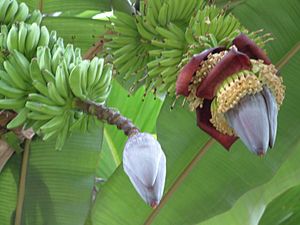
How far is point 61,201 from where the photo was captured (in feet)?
4.54

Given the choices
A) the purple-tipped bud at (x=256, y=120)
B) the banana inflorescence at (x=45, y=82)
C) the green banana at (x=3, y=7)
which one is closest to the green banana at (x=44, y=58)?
the banana inflorescence at (x=45, y=82)

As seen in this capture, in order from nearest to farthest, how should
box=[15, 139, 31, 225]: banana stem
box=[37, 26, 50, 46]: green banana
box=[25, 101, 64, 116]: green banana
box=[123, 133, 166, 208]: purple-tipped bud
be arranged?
box=[123, 133, 166, 208]: purple-tipped bud, box=[25, 101, 64, 116]: green banana, box=[37, 26, 50, 46]: green banana, box=[15, 139, 31, 225]: banana stem

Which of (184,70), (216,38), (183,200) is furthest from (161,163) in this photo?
(183,200)

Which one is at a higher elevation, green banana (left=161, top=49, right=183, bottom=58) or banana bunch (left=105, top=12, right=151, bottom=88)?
green banana (left=161, top=49, right=183, bottom=58)

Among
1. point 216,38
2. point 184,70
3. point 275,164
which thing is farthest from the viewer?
point 275,164

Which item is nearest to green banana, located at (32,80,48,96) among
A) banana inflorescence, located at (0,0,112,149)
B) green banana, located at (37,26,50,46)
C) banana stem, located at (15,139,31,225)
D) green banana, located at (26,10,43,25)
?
banana inflorescence, located at (0,0,112,149)

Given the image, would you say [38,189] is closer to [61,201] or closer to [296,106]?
[61,201]

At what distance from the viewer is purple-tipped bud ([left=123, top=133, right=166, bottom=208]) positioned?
0.77 metres

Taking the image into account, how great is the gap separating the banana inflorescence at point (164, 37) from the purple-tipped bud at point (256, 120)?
0.52ft

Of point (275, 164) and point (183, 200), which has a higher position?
point (275, 164)

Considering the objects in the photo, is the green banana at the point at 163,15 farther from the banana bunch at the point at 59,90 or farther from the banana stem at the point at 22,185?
the banana stem at the point at 22,185

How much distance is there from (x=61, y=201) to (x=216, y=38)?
1.87 feet

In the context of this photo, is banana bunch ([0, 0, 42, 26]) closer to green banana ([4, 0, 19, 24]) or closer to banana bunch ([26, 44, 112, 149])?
green banana ([4, 0, 19, 24])

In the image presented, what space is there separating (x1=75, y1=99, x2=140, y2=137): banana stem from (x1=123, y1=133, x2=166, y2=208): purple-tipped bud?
0.09ft
